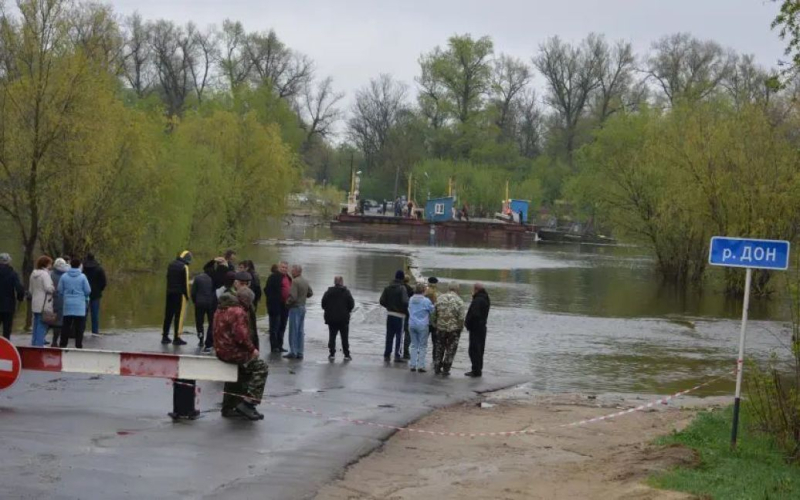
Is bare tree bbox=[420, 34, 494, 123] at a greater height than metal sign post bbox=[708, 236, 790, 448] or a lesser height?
greater

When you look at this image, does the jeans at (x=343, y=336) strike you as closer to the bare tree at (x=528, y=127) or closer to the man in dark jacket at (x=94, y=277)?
the man in dark jacket at (x=94, y=277)

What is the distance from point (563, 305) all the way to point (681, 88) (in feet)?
212

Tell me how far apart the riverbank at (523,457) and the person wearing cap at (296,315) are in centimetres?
418

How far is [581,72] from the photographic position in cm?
10556

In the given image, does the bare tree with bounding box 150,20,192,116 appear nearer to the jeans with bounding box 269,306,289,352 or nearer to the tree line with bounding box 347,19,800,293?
the tree line with bounding box 347,19,800,293

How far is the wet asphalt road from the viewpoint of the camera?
A: 942cm

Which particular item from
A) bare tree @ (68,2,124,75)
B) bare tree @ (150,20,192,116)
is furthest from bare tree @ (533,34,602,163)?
bare tree @ (68,2,124,75)

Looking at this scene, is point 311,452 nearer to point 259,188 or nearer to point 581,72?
point 259,188

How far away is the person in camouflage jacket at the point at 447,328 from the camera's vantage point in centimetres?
1819

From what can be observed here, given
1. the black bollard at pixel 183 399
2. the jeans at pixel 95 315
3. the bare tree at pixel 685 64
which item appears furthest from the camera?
the bare tree at pixel 685 64

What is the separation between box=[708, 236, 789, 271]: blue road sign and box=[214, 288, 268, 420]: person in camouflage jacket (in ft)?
17.9

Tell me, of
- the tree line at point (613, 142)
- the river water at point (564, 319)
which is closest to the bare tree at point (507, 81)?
the tree line at point (613, 142)

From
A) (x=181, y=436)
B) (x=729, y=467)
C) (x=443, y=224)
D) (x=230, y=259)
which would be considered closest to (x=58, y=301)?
(x=230, y=259)

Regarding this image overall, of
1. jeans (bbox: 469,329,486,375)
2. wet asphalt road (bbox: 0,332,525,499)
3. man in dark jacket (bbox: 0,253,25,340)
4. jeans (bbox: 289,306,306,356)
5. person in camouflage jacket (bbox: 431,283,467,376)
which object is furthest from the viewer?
jeans (bbox: 289,306,306,356)
